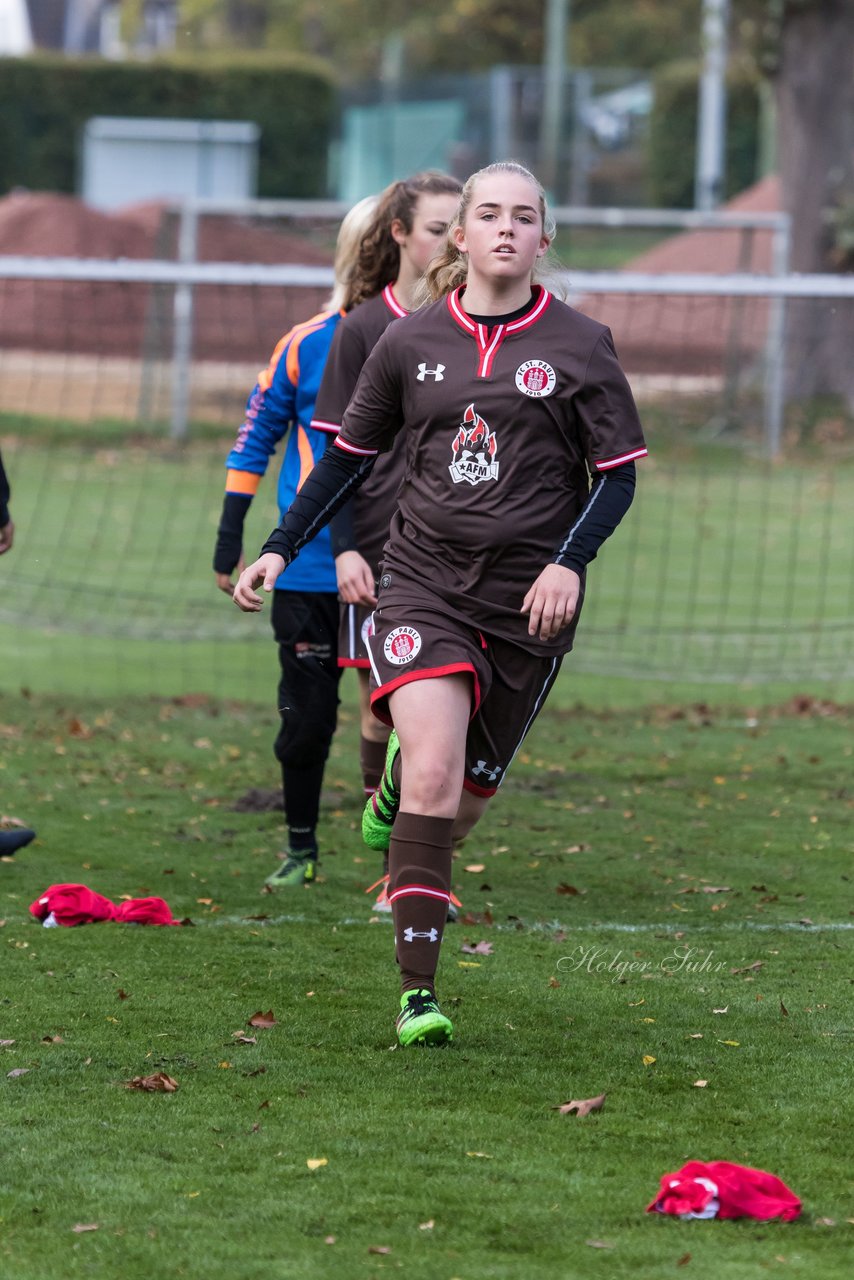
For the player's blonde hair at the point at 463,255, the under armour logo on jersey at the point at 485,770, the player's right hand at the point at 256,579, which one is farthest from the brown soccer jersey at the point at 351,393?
the under armour logo on jersey at the point at 485,770

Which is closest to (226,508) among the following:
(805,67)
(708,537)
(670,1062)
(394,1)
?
(670,1062)

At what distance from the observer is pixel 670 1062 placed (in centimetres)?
470

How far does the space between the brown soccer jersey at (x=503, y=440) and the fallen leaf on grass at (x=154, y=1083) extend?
52.4 inches

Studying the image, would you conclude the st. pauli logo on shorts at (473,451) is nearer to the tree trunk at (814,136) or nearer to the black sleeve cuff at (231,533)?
the black sleeve cuff at (231,533)

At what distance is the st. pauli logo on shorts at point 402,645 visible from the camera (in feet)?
15.5

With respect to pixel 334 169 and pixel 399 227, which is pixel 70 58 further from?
pixel 399 227

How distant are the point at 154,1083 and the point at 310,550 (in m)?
2.34

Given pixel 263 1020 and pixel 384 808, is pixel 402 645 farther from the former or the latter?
pixel 263 1020

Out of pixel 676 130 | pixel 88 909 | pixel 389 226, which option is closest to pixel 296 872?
pixel 88 909

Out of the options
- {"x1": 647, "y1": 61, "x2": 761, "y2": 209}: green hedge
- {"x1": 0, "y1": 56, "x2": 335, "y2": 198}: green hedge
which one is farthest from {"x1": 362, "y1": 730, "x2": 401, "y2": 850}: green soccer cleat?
{"x1": 647, "y1": 61, "x2": 761, "y2": 209}: green hedge

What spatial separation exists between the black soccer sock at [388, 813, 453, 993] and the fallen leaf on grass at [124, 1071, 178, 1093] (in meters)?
0.65

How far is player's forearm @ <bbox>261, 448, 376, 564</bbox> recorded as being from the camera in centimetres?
496

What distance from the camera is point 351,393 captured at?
5.86 meters

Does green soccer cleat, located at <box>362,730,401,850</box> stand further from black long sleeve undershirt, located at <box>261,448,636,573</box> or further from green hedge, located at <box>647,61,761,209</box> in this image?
green hedge, located at <box>647,61,761,209</box>
